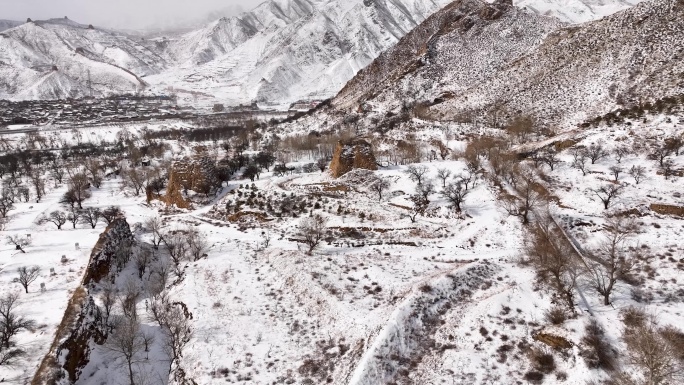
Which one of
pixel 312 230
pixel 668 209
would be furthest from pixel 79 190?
pixel 668 209

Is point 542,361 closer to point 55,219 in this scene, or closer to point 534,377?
point 534,377

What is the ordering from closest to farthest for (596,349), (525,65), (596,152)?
(596,349) → (596,152) → (525,65)

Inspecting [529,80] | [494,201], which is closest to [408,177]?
[494,201]

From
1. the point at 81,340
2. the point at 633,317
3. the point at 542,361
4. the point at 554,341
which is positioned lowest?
the point at 542,361

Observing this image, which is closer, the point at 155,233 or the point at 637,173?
the point at 637,173

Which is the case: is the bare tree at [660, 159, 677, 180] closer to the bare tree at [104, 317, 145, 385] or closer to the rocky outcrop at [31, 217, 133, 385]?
the bare tree at [104, 317, 145, 385]

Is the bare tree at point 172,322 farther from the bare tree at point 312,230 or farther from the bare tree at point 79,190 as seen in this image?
the bare tree at point 79,190

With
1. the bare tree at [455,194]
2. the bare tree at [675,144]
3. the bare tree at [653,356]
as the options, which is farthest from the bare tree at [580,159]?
the bare tree at [653,356]
